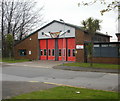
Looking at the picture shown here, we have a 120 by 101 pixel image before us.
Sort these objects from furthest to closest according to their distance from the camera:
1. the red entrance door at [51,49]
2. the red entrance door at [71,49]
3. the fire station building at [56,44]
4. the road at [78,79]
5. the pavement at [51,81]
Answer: the red entrance door at [51,49] → the red entrance door at [71,49] → the fire station building at [56,44] → the road at [78,79] → the pavement at [51,81]

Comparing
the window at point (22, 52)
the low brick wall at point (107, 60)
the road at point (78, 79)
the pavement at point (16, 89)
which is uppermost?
the window at point (22, 52)

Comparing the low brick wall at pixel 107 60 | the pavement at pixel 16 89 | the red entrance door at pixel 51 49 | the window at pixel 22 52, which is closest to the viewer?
the pavement at pixel 16 89

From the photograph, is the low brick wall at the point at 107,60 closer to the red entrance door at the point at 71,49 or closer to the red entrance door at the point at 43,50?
the red entrance door at the point at 71,49

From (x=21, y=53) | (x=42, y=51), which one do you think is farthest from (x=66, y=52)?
(x=21, y=53)

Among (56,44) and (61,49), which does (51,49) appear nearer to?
(56,44)

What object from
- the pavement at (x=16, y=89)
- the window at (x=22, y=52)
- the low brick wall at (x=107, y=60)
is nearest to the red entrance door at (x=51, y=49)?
the window at (x=22, y=52)

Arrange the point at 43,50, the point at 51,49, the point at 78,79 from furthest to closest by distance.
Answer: the point at 43,50 → the point at 51,49 → the point at 78,79

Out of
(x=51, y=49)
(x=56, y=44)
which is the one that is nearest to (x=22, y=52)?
(x=51, y=49)

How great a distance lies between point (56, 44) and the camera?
30266 mm

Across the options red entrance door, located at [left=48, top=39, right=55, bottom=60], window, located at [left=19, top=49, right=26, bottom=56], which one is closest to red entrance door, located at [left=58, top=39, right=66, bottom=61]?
red entrance door, located at [left=48, top=39, right=55, bottom=60]

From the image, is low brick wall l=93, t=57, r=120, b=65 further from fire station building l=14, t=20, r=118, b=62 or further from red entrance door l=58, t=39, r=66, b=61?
red entrance door l=58, t=39, r=66, b=61

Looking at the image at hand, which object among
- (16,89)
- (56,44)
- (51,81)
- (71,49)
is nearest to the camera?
(16,89)

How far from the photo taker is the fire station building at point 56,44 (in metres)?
26.3

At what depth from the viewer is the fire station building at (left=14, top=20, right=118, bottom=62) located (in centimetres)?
2630
